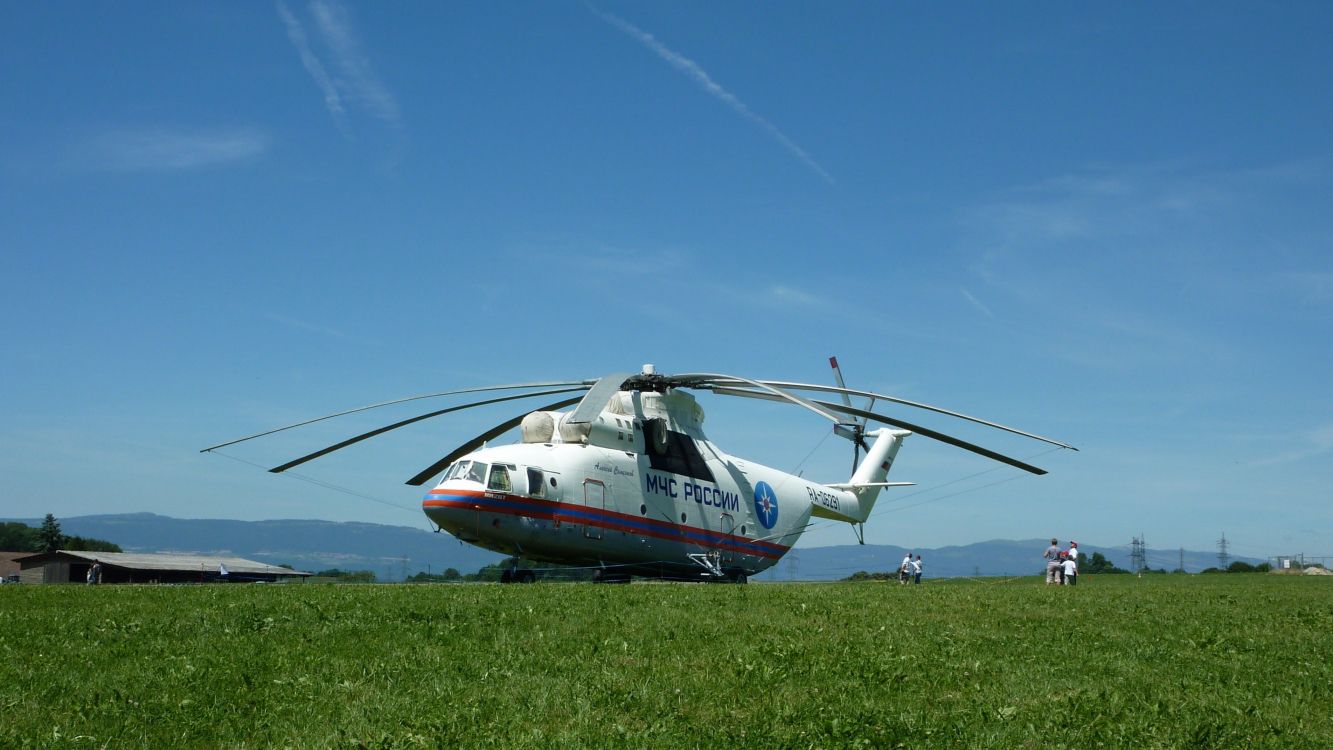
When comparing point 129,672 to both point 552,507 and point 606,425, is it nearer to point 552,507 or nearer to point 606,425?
point 552,507

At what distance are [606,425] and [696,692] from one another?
2214cm

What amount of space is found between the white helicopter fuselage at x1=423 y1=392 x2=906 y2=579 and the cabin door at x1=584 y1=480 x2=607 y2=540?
0.10 feet

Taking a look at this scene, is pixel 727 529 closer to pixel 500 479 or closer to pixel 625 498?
pixel 625 498

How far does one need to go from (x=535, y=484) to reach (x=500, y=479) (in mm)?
1039

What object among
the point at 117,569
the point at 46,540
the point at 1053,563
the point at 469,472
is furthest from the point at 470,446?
the point at 46,540

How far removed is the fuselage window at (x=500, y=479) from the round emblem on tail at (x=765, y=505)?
11.4 meters

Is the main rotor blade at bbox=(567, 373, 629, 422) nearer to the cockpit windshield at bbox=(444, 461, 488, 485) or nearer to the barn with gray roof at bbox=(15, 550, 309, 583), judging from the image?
the cockpit windshield at bbox=(444, 461, 488, 485)

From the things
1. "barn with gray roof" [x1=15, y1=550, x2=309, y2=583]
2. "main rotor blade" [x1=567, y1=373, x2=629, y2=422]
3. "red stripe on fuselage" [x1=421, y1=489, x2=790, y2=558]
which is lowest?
"barn with gray roof" [x1=15, y1=550, x2=309, y2=583]

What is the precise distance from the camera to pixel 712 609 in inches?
701

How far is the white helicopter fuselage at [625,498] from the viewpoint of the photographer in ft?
101

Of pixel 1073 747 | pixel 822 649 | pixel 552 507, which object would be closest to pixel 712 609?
pixel 822 649

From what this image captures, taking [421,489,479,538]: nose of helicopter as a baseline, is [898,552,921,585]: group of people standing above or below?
below

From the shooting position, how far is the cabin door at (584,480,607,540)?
32.2 meters

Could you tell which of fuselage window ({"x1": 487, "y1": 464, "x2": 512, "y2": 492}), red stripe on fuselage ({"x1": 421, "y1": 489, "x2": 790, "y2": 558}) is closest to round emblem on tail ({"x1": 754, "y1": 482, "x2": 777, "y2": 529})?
red stripe on fuselage ({"x1": 421, "y1": 489, "x2": 790, "y2": 558})
